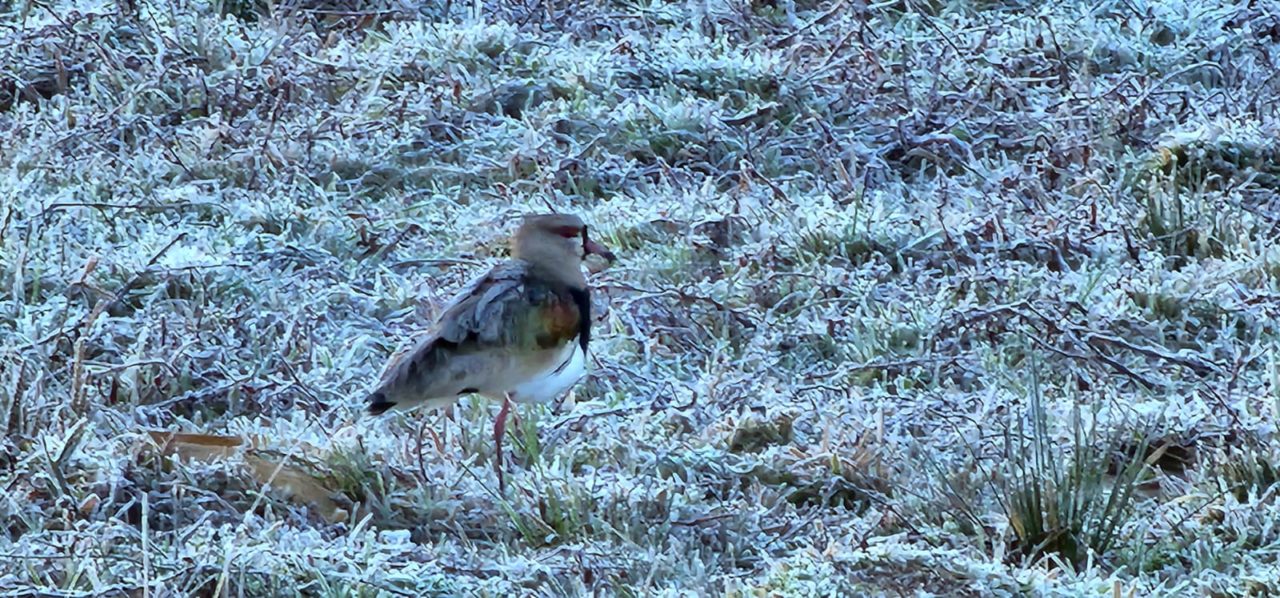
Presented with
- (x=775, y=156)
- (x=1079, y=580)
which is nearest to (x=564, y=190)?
(x=775, y=156)

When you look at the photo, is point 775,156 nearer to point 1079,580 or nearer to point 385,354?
point 385,354

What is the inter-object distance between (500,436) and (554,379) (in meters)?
0.24

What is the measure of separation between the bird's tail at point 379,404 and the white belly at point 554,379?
37 centimetres

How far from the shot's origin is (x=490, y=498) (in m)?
5.29

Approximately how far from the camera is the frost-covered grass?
16.3 ft

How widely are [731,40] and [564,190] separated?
1.81 meters

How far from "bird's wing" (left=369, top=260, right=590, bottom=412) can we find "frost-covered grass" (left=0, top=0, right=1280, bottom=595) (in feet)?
0.73

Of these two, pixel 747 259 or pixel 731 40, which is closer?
pixel 747 259

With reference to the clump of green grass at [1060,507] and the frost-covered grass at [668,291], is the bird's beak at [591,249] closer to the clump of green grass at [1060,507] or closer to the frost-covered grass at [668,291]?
the frost-covered grass at [668,291]

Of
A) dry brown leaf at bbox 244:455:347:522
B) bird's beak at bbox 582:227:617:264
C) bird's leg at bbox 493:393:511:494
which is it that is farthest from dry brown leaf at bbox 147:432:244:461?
bird's beak at bbox 582:227:617:264

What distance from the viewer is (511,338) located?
5539 mm

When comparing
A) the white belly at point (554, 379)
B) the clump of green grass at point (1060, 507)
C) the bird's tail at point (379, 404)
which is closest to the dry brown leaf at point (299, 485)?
the bird's tail at point (379, 404)

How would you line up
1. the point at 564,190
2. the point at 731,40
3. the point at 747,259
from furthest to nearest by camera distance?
the point at 731,40, the point at 564,190, the point at 747,259

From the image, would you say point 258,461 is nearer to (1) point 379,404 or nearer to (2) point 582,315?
(1) point 379,404
